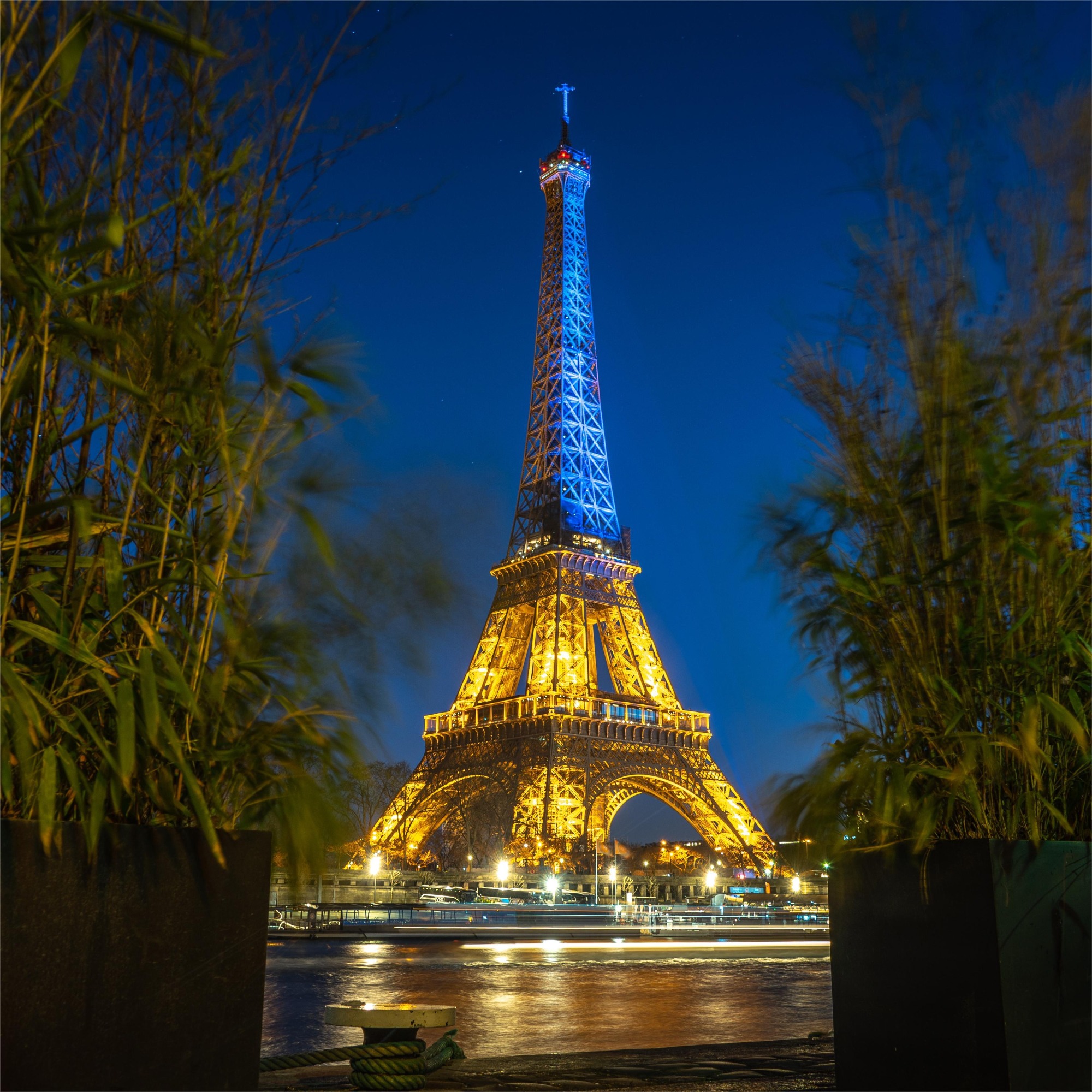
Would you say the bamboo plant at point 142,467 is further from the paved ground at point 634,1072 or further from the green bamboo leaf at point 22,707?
the paved ground at point 634,1072

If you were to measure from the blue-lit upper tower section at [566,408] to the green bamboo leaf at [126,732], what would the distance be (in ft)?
142

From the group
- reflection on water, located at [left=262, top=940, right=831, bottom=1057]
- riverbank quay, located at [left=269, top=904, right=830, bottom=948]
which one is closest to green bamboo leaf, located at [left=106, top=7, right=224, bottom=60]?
reflection on water, located at [left=262, top=940, right=831, bottom=1057]

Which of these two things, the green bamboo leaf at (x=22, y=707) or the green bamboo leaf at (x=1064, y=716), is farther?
the green bamboo leaf at (x=1064, y=716)

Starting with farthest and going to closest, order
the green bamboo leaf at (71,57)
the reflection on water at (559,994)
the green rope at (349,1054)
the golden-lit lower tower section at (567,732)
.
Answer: the golden-lit lower tower section at (567,732)
the reflection on water at (559,994)
the green rope at (349,1054)
the green bamboo leaf at (71,57)

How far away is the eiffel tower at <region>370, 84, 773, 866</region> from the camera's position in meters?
40.7

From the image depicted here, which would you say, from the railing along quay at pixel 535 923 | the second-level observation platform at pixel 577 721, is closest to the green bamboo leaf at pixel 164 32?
the railing along quay at pixel 535 923

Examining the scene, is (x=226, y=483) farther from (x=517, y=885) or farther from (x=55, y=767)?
(x=517, y=885)

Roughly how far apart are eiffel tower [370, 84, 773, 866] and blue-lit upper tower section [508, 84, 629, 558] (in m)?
0.08

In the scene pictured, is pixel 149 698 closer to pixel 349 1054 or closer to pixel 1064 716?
pixel 349 1054

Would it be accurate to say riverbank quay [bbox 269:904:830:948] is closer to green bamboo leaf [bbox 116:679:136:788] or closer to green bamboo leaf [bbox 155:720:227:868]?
green bamboo leaf [bbox 155:720:227:868]

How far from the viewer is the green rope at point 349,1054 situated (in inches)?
178

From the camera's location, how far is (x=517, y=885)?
36594mm

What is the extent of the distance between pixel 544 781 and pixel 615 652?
8.98m

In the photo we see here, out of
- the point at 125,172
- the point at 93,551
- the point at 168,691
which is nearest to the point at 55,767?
the point at 168,691
